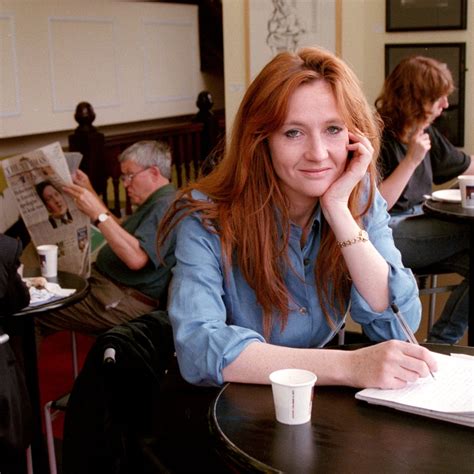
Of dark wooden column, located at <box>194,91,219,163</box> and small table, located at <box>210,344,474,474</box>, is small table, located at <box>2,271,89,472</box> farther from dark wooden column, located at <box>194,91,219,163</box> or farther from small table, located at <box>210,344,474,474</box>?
dark wooden column, located at <box>194,91,219,163</box>

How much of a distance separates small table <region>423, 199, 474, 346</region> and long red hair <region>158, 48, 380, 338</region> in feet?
4.70

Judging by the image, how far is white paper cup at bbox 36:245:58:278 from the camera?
291cm

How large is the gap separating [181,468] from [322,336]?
16.5 inches

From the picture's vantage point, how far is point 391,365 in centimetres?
136

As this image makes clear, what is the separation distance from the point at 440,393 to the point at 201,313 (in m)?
0.48

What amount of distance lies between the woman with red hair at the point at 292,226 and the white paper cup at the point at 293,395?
25 centimetres

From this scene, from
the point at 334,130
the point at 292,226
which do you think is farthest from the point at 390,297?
the point at 334,130

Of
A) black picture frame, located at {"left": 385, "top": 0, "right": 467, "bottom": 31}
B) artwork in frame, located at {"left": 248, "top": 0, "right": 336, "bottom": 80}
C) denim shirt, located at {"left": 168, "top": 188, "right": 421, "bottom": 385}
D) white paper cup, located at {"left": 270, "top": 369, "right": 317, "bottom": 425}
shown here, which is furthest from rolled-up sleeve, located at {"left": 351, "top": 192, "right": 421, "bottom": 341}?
artwork in frame, located at {"left": 248, "top": 0, "right": 336, "bottom": 80}

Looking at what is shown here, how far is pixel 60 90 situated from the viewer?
6223mm

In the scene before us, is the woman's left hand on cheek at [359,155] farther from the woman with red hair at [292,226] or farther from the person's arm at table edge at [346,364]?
the person's arm at table edge at [346,364]

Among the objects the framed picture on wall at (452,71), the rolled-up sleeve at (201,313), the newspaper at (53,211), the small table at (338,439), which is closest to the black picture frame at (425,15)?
the framed picture on wall at (452,71)

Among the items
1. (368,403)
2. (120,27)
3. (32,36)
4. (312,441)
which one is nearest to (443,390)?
(368,403)

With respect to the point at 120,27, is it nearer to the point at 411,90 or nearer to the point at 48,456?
the point at 411,90

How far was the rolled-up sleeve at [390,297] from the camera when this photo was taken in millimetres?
1699
